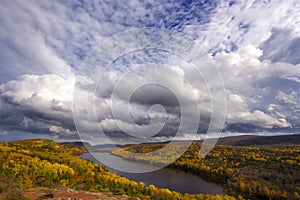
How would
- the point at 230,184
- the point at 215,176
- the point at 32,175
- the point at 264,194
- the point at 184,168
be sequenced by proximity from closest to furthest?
the point at 32,175, the point at 264,194, the point at 230,184, the point at 215,176, the point at 184,168

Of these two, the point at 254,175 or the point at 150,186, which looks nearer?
the point at 150,186

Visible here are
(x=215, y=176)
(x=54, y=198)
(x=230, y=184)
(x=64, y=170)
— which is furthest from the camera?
(x=215, y=176)

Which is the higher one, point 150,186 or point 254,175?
point 150,186

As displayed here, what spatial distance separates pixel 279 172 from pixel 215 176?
26870 millimetres

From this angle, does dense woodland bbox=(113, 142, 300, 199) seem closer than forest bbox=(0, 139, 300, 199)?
No

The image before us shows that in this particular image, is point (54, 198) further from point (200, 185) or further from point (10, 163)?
point (200, 185)

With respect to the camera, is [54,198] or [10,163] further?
[10,163]

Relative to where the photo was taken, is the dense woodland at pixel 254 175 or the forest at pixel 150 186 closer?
the forest at pixel 150 186

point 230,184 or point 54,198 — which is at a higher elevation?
point 54,198

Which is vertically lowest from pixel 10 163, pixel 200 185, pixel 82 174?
pixel 200 185

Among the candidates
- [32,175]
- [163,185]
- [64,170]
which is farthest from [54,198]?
[163,185]

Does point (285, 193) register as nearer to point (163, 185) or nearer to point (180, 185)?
point (180, 185)

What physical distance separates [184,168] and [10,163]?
8613 centimetres

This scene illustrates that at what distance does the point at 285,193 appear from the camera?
201ft
